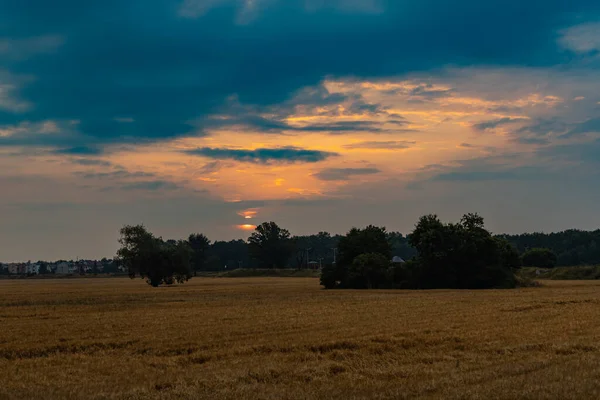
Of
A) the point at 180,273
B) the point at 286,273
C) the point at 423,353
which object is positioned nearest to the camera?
the point at 423,353

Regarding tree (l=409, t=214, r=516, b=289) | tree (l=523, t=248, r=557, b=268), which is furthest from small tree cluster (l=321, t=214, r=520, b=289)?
tree (l=523, t=248, r=557, b=268)

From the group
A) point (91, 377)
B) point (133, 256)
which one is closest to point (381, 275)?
point (133, 256)

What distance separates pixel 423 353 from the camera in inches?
859

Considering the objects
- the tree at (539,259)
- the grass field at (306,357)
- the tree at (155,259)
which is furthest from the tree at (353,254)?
the tree at (539,259)

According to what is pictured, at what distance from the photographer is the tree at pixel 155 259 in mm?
115875

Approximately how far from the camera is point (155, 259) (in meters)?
116

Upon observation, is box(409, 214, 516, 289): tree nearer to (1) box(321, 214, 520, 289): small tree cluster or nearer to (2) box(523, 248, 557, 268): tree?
(1) box(321, 214, 520, 289): small tree cluster

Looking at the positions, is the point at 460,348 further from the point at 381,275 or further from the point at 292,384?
the point at 381,275

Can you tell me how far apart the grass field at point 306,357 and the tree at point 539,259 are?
144 metres

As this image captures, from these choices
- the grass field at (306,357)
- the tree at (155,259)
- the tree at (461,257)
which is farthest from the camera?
the tree at (155,259)

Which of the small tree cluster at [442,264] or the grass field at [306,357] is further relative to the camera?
the small tree cluster at [442,264]

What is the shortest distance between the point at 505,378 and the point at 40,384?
1246 centimetres

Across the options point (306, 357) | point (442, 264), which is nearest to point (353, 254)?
point (442, 264)

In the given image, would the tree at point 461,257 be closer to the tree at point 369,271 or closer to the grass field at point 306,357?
the tree at point 369,271
